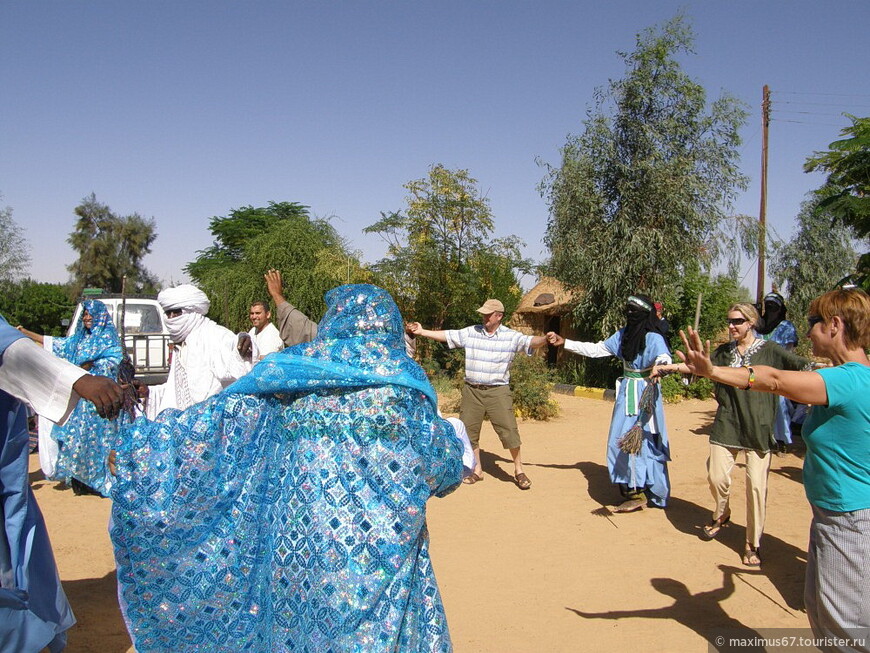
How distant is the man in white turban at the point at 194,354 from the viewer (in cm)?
→ 480

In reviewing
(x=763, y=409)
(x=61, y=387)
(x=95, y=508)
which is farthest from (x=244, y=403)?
(x=95, y=508)

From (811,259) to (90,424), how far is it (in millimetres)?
30880

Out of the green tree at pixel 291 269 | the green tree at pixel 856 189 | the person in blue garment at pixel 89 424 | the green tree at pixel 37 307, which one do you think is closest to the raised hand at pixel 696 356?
the person in blue garment at pixel 89 424

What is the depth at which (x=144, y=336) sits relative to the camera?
10.2 meters

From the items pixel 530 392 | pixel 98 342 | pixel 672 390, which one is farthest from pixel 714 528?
pixel 672 390

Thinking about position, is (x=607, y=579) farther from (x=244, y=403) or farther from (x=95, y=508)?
(x=95, y=508)

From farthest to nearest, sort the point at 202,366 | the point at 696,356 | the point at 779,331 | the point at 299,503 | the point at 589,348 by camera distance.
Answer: the point at 779,331 < the point at 589,348 < the point at 202,366 < the point at 696,356 < the point at 299,503

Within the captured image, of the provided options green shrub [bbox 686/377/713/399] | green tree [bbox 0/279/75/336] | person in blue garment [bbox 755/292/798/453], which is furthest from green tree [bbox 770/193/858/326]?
green tree [bbox 0/279/75/336]

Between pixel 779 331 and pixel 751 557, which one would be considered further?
pixel 779 331

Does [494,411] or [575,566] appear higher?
[494,411]

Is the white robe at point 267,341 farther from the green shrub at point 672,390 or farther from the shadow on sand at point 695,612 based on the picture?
the green shrub at point 672,390

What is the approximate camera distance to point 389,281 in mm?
16031

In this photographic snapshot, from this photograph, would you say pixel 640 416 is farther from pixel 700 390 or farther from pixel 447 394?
pixel 700 390

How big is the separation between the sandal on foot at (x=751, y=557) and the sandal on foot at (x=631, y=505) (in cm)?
132
